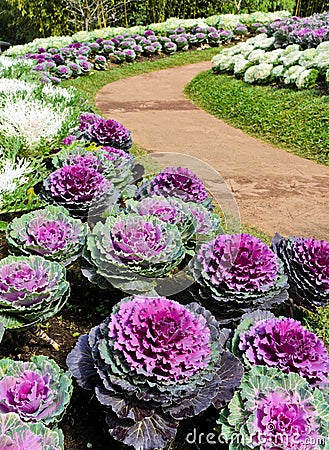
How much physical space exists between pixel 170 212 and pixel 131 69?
9270 mm

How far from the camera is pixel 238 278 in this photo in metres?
1.80

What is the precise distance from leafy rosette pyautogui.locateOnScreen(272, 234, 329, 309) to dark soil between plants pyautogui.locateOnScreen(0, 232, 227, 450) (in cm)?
63

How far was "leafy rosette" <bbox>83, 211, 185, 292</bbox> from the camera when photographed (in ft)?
6.01

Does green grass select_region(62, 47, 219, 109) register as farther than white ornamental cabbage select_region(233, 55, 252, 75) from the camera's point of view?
Yes

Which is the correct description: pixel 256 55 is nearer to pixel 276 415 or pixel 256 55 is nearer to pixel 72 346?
pixel 72 346

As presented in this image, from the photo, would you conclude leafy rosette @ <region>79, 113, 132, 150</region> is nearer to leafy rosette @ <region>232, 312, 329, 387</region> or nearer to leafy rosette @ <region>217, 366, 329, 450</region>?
leafy rosette @ <region>232, 312, 329, 387</region>

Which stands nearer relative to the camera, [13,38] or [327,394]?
[327,394]

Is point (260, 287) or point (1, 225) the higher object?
point (1, 225)

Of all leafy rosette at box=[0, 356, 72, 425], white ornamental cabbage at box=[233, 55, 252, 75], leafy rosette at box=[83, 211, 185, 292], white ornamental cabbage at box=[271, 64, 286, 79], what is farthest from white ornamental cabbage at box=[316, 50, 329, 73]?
leafy rosette at box=[0, 356, 72, 425]

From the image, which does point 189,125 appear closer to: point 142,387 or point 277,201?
point 277,201

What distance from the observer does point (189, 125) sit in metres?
6.39

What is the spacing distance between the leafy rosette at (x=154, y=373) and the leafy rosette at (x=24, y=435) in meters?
0.21

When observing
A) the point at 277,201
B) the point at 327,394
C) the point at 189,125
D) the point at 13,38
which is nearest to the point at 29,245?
the point at 327,394

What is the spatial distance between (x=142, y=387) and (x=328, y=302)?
3.19 ft
